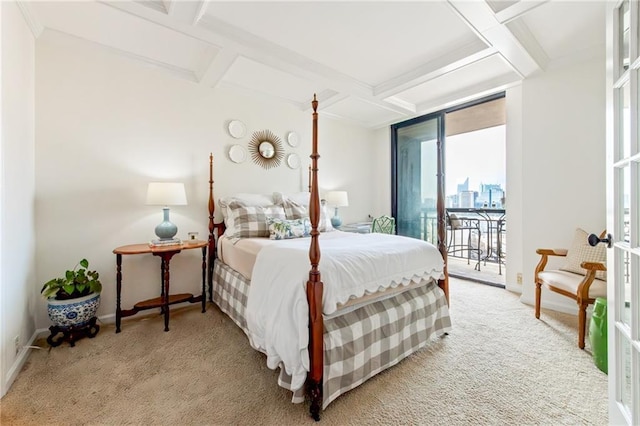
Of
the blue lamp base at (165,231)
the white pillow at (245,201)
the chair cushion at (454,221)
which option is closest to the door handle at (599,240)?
the white pillow at (245,201)

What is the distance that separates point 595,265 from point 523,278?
1.13 m

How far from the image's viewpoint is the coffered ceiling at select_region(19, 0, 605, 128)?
79.1 inches

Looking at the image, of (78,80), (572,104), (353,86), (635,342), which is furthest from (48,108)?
(572,104)

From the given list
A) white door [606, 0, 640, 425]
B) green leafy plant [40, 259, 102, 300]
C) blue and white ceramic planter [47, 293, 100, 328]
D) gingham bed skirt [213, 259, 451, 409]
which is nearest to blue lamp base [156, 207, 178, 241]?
green leafy plant [40, 259, 102, 300]

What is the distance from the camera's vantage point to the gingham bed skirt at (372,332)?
4.87ft

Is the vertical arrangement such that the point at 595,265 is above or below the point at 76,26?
below

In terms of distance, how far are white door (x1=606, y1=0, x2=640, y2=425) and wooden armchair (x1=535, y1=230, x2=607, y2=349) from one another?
1.16m

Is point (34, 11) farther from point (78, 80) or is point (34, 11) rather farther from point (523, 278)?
point (523, 278)

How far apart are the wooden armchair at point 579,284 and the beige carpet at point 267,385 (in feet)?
0.85

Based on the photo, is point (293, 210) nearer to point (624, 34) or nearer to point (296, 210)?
point (296, 210)

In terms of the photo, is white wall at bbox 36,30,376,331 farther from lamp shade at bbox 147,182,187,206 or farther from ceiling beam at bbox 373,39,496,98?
ceiling beam at bbox 373,39,496,98

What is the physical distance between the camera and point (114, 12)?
2.05 meters

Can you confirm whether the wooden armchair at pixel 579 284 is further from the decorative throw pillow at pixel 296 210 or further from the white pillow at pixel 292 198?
the white pillow at pixel 292 198

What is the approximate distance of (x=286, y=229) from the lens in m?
2.57
